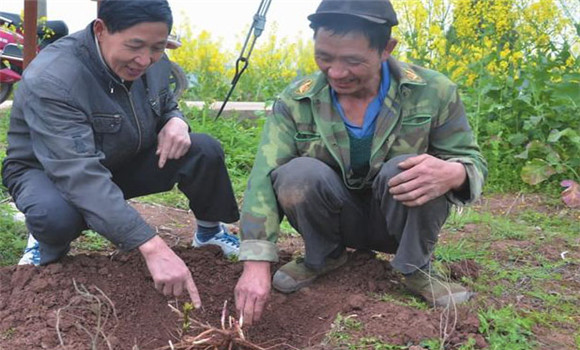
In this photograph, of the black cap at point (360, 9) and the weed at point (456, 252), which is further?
the weed at point (456, 252)

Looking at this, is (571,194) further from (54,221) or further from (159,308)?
(54,221)

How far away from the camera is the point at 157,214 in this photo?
4152mm

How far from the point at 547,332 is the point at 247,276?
3.36 feet

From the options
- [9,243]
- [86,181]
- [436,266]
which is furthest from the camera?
[9,243]

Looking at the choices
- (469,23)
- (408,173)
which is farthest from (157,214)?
(469,23)

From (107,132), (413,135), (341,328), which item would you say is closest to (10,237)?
(107,132)

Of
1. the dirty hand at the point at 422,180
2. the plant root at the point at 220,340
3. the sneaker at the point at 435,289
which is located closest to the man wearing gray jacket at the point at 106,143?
the plant root at the point at 220,340

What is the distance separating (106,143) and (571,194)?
2.69 meters

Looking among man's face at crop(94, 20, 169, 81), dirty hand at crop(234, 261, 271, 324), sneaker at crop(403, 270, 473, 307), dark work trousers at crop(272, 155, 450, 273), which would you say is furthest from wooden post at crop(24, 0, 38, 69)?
sneaker at crop(403, 270, 473, 307)

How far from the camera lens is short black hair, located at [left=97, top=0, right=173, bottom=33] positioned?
259cm

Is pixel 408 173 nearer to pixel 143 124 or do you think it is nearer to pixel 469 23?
pixel 143 124

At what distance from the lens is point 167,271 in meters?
2.37

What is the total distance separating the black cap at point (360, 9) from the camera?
2.58m

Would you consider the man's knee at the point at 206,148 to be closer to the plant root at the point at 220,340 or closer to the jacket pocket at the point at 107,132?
the jacket pocket at the point at 107,132
